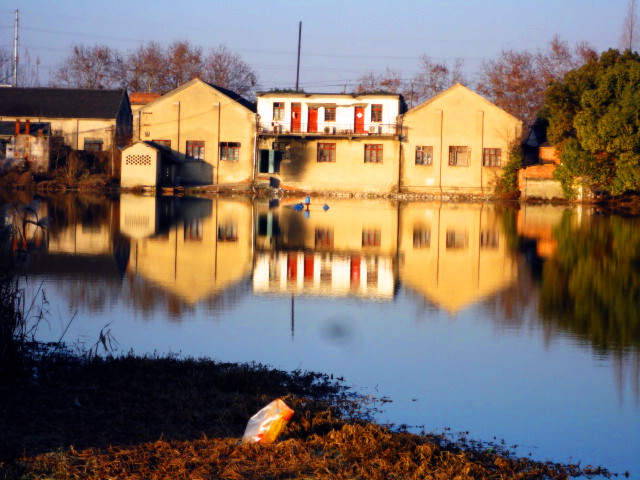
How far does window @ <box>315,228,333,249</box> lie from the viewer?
20.6 metres

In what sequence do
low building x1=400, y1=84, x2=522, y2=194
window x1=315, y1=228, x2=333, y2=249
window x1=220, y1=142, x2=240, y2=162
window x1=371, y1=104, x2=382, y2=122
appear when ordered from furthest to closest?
window x1=220, y1=142, x2=240, y2=162 → window x1=371, y1=104, x2=382, y2=122 → low building x1=400, y1=84, x2=522, y2=194 → window x1=315, y1=228, x2=333, y2=249

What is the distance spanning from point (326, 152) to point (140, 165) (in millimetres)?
11117

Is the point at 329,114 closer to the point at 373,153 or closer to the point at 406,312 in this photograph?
the point at 373,153

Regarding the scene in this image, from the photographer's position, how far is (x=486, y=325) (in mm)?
11391

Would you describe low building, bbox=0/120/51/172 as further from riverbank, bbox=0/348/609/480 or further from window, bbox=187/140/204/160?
riverbank, bbox=0/348/609/480

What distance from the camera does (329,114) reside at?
48.5m

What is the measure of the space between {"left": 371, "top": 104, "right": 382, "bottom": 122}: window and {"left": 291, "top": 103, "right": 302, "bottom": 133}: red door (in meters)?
4.27

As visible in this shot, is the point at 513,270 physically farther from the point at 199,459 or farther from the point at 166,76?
the point at 166,76

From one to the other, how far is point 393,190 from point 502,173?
6373mm

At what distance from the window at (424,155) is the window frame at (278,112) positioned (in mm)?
8231

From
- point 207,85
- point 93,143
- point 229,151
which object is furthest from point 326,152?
point 93,143

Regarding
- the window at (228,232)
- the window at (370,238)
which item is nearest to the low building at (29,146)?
the window at (228,232)

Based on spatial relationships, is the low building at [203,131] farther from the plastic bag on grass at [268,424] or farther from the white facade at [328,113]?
the plastic bag on grass at [268,424]

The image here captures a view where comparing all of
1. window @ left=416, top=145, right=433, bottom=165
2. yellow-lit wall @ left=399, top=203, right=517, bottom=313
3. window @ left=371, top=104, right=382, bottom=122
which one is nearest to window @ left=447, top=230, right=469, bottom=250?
yellow-lit wall @ left=399, top=203, right=517, bottom=313
